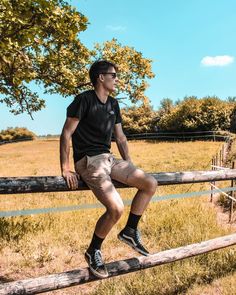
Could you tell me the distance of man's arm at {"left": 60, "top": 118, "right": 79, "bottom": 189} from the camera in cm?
348

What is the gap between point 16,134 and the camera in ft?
243

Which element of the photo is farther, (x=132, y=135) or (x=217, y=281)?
(x=132, y=135)

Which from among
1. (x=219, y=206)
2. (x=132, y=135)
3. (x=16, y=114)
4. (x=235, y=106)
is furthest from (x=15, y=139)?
(x=219, y=206)

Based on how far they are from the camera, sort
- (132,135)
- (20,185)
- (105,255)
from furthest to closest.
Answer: (132,135), (105,255), (20,185)

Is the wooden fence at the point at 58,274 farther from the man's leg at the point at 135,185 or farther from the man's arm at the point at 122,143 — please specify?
the man's arm at the point at 122,143

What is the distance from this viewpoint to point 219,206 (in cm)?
1205

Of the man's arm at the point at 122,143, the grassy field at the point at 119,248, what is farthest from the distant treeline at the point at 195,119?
the man's arm at the point at 122,143

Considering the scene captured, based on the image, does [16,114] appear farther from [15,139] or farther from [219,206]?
[15,139]

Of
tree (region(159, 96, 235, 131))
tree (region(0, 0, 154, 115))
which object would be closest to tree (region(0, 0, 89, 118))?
tree (region(0, 0, 154, 115))

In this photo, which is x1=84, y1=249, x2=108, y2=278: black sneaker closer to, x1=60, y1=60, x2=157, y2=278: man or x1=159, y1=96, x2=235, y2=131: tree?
x1=60, y1=60, x2=157, y2=278: man

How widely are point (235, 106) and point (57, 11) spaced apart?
43766mm

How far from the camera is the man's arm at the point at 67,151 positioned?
348 cm

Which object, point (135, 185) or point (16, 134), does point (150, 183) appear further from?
point (16, 134)

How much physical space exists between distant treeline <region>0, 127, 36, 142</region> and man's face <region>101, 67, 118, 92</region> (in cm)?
7050
